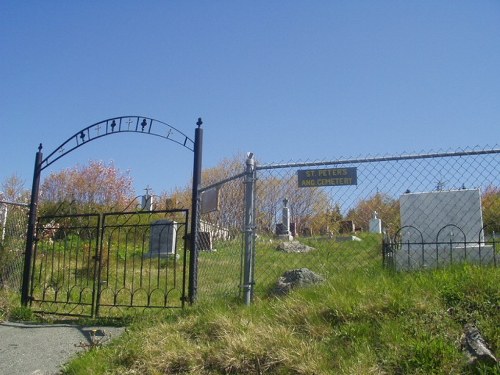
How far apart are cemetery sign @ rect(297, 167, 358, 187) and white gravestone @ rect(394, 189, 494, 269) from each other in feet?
2.96

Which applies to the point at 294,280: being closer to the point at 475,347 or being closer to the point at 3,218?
the point at 475,347

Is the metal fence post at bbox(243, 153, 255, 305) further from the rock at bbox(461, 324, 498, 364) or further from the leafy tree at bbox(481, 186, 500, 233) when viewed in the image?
the leafy tree at bbox(481, 186, 500, 233)

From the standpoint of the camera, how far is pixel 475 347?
3.31 meters

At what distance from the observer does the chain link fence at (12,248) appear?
805 cm

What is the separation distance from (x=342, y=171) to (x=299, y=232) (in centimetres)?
414

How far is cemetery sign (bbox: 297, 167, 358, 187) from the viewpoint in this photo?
5203 mm

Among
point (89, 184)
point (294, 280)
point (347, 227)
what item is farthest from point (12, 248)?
point (89, 184)

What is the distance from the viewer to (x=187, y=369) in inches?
153

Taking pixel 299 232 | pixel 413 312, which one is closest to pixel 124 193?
pixel 299 232

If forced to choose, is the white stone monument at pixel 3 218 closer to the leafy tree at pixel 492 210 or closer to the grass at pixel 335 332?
the grass at pixel 335 332

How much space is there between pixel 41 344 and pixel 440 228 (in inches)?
181

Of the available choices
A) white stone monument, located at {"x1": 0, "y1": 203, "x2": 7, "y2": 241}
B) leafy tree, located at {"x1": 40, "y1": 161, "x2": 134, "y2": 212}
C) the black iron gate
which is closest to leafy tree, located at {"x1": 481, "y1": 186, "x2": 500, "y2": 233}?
the black iron gate

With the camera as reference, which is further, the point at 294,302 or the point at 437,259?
the point at 437,259

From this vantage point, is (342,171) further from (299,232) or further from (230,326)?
(299,232)
